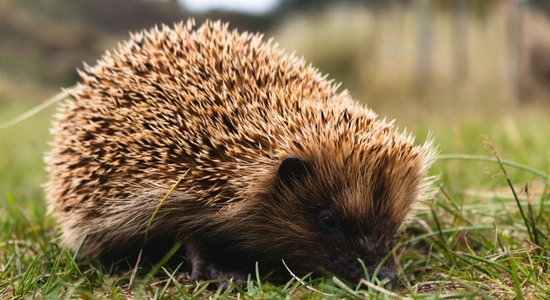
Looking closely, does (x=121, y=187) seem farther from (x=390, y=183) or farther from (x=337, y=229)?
(x=390, y=183)

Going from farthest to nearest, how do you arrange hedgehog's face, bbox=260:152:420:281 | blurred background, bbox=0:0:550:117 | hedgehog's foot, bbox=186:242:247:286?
blurred background, bbox=0:0:550:117, hedgehog's foot, bbox=186:242:247:286, hedgehog's face, bbox=260:152:420:281

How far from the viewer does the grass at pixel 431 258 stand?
270 cm

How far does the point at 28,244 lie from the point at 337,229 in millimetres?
1925

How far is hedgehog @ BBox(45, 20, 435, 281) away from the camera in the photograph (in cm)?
307

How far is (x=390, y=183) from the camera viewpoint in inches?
122

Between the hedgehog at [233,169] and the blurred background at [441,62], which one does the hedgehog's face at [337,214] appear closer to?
the hedgehog at [233,169]

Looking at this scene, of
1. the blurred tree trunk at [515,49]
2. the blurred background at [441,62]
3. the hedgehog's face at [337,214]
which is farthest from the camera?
the blurred tree trunk at [515,49]

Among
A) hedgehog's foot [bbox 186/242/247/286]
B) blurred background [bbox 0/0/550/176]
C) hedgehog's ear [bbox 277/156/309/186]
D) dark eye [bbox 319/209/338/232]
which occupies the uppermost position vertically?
blurred background [bbox 0/0/550/176]

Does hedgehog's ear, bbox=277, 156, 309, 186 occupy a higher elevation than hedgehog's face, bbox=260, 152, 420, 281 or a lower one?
higher

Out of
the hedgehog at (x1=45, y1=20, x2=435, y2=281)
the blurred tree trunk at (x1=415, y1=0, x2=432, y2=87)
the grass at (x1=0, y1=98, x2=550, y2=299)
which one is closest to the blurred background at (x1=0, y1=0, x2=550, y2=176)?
the blurred tree trunk at (x1=415, y1=0, x2=432, y2=87)

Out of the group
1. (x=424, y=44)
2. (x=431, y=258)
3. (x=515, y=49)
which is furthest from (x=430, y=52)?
(x=431, y=258)

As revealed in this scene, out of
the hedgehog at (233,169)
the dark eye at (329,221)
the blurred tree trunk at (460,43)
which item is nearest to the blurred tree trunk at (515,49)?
the blurred tree trunk at (460,43)

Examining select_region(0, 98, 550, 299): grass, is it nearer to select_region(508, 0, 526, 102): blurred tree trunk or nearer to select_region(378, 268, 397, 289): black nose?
select_region(378, 268, 397, 289): black nose

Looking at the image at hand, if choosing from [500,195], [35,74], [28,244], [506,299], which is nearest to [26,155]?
[28,244]
